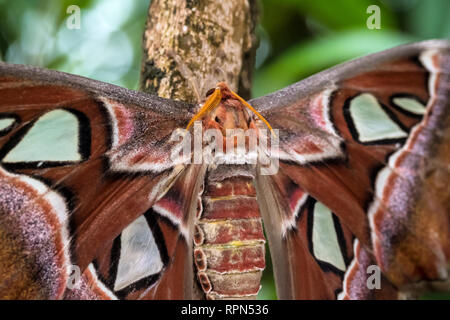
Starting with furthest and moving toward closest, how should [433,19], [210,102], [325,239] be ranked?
[433,19], [325,239], [210,102]

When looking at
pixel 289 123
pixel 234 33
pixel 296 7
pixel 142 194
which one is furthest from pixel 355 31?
pixel 142 194

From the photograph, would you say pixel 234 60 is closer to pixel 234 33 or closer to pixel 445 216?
pixel 234 33

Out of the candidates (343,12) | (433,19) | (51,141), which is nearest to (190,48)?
(51,141)

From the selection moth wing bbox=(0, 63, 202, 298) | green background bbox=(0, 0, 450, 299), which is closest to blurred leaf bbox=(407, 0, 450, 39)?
green background bbox=(0, 0, 450, 299)

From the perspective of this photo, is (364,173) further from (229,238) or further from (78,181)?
(78,181)

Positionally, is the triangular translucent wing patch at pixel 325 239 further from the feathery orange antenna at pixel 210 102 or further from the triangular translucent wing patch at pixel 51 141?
the triangular translucent wing patch at pixel 51 141

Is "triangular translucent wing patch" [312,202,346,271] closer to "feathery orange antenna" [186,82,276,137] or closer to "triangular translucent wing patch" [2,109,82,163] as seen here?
"feathery orange antenna" [186,82,276,137]
